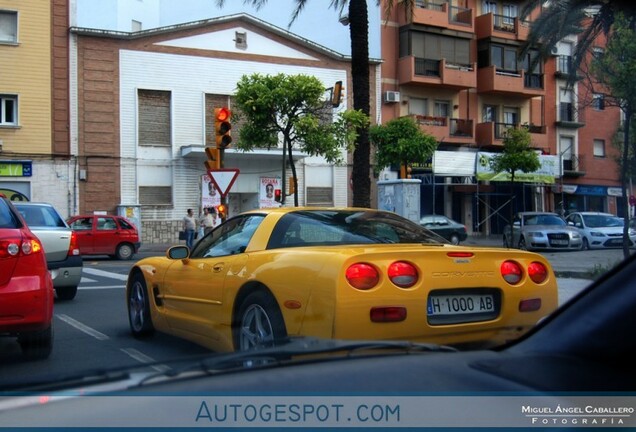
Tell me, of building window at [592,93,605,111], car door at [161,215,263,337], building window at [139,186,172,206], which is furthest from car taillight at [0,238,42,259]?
building window at [139,186,172,206]

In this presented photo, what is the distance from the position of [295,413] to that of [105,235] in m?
20.3

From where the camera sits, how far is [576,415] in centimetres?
209

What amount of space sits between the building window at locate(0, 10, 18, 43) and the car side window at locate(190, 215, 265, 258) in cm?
2320

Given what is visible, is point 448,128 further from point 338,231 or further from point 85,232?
point 338,231

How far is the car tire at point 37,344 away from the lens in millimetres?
5582

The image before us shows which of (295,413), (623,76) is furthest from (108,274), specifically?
(295,413)

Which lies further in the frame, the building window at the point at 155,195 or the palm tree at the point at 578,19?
the building window at the point at 155,195

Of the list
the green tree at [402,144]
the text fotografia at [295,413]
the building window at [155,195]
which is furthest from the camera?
the building window at [155,195]

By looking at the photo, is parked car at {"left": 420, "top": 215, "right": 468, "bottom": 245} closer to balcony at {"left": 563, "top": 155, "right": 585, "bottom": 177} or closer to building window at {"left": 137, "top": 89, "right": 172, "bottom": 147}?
building window at {"left": 137, "top": 89, "right": 172, "bottom": 147}

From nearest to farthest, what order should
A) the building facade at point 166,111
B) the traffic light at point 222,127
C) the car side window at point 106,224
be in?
1. the traffic light at point 222,127
2. the car side window at point 106,224
3. the building facade at point 166,111

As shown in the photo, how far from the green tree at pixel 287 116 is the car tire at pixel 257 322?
12655 mm

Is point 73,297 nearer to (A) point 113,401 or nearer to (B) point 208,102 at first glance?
(A) point 113,401

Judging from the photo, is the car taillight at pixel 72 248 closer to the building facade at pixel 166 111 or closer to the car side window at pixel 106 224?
the car side window at pixel 106 224

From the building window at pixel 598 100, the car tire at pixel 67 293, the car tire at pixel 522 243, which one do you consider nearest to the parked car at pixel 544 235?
the car tire at pixel 522 243
